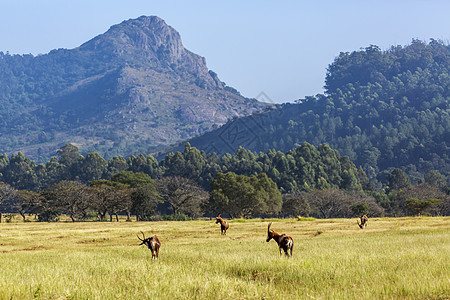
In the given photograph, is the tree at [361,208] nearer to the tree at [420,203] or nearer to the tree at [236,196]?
the tree at [420,203]

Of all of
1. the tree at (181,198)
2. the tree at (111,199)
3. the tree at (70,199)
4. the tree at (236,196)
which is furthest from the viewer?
the tree at (181,198)

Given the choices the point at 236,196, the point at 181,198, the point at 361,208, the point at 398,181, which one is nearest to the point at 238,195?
the point at 236,196

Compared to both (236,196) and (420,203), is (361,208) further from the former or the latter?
(236,196)

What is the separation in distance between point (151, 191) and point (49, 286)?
98784mm

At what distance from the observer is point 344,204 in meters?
124

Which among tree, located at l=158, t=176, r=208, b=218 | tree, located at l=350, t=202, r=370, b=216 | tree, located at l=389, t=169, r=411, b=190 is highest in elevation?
tree, located at l=389, t=169, r=411, b=190

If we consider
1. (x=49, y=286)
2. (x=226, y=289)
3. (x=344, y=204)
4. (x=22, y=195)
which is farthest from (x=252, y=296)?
(x=344, y=204)

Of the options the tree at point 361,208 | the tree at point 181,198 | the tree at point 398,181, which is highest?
the tree at point 398,181

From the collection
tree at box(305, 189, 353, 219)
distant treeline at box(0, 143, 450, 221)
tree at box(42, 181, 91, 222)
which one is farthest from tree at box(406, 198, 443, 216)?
tree at box(42, 181, 91, 222)

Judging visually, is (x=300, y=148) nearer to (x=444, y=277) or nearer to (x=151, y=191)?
(x=151, y=191)

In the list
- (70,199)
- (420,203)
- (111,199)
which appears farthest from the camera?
(420,203)

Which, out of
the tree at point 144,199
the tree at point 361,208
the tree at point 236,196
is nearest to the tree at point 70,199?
the tree at point 144,199

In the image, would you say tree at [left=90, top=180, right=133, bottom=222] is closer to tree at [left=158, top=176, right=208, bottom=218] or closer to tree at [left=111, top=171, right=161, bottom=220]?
tree at [left=111, top=171, right=161, bottom=220]

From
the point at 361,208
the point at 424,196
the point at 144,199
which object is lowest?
the point at 361,208
